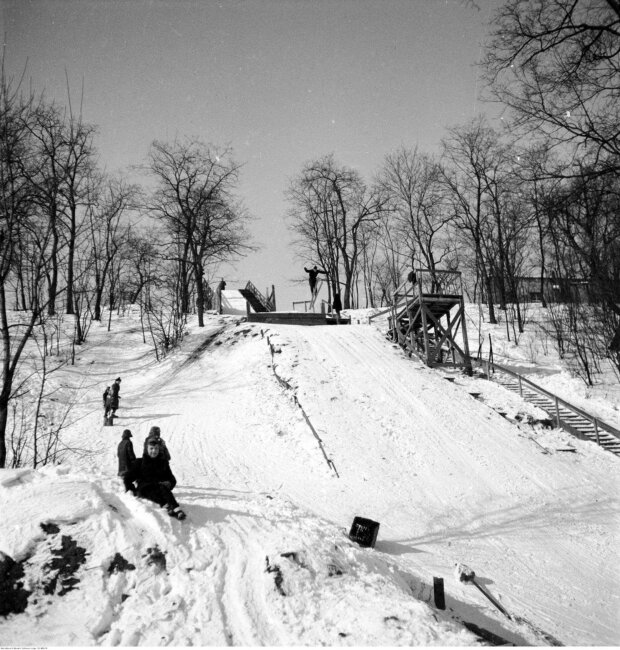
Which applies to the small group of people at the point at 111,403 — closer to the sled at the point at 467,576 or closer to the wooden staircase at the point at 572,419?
the sled at the point at 467,576

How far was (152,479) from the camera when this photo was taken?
6.03m

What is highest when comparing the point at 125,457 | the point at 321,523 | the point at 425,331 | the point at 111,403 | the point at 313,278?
the point at 313,278

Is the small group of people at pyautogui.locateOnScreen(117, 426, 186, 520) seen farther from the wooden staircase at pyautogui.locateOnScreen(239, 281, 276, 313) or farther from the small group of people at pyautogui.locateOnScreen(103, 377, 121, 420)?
the wooden staircase at pyautogui.locateOnScreen(239, 281, 276, 313)

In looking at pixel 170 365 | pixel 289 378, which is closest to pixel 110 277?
pixel 170 365

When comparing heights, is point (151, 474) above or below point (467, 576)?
above

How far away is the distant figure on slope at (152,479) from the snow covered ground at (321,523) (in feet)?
0.80

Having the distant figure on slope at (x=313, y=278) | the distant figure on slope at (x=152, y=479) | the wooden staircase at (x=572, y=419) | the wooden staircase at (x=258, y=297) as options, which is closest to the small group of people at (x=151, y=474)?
the distant figure on slope at (x=152, y=479)

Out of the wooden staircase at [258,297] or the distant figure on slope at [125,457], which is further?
the wooden staircase at [258,297]

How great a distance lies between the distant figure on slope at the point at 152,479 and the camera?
5891mm

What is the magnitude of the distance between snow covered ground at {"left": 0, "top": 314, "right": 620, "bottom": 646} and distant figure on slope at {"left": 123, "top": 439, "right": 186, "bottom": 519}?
243 mm

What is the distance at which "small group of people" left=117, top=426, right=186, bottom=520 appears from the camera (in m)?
5.89

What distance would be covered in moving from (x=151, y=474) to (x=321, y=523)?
2.88 meters

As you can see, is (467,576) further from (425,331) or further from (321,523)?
(425,331)

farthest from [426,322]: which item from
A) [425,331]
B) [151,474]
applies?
[151,474]
